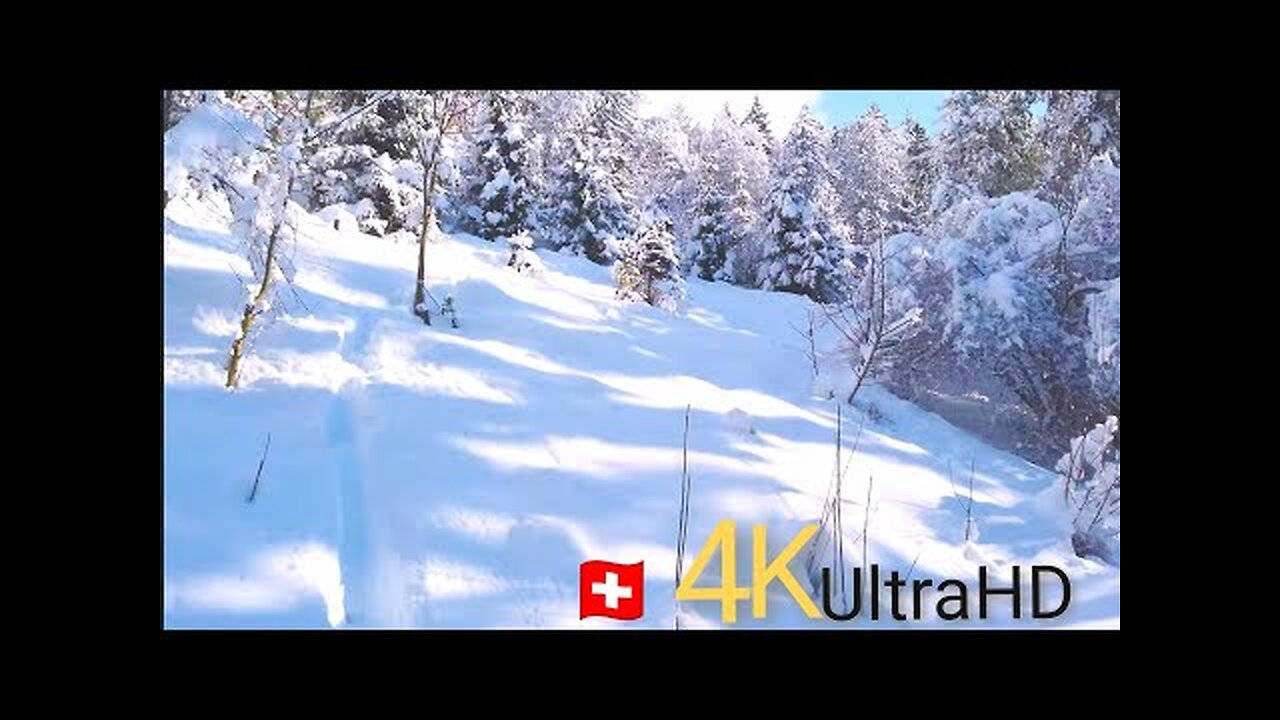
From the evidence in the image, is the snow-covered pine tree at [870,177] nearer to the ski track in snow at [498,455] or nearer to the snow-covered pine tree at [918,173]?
the snow-covered pine tree at [918,173]

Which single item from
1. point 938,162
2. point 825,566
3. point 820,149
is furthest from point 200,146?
point 938,162

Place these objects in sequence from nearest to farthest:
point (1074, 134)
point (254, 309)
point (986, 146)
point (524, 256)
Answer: point (254, 309) → point (1074, 134) → point (524, 256) → point (986, 146)

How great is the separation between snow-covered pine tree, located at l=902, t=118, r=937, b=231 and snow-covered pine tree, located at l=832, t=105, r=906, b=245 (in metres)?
0.04

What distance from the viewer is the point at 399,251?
3.68 meters

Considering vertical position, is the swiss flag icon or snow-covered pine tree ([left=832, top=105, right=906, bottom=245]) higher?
snow-covered pine tree ([left=832, top=105, right=906, bottom=245])

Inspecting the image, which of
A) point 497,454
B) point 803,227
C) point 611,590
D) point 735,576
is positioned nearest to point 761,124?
point 803,227

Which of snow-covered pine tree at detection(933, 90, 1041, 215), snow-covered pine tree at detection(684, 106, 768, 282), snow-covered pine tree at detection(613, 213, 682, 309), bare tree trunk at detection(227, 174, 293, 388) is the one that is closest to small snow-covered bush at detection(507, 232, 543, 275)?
snow-covered pine tree at detection(613, 213, 682, 309)

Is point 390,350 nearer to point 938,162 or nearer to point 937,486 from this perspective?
point 937,486

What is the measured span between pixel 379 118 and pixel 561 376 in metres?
1.32

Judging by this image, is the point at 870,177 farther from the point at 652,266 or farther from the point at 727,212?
the point at 652,266

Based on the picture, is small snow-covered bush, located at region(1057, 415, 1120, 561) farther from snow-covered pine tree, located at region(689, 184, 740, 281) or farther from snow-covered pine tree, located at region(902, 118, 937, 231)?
snow-covered pine tree, located at region(689, 184, 740, 281)

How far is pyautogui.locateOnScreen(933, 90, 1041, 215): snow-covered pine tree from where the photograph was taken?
3285 mm

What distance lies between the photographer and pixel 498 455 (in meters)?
3.05

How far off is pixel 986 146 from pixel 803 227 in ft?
4.27
